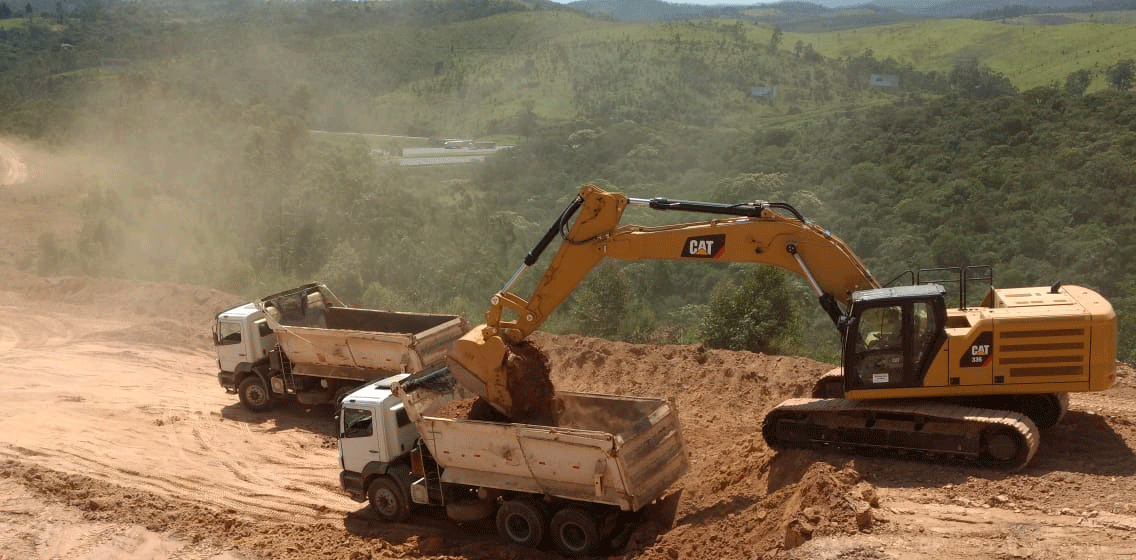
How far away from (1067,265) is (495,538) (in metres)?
27.4

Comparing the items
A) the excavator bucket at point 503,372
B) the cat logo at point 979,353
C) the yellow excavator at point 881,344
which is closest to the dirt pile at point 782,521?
the yellow excavator at point 881,344

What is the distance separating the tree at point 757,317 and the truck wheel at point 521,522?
35.8 ft

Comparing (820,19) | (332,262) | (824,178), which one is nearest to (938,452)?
(332,262)

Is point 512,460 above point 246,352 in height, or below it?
above

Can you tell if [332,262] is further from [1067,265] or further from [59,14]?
[59,14]

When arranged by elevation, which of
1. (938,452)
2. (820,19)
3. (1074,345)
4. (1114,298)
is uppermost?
(820,19)

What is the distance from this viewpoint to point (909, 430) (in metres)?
13.4

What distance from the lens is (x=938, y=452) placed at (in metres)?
13.3

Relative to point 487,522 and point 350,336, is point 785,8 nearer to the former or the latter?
point 350,336

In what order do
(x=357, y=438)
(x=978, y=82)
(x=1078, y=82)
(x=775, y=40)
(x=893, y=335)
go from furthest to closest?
(x=775, y=40)
(x=978, y=82)
(x=1078, y=82)
(x=357, y=438)
(x=893, y=335)

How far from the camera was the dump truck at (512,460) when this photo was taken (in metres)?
12.7

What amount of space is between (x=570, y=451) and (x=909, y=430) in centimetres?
455

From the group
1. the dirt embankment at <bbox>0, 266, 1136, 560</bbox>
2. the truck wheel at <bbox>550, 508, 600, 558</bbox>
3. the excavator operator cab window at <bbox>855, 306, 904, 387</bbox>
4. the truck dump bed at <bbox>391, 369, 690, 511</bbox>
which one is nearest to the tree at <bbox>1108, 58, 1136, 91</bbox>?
the dirt embankment at <bbox>0, 266, 1136, 560</bbox>

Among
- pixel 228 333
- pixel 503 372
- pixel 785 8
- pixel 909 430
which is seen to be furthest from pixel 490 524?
pixel 785 8
